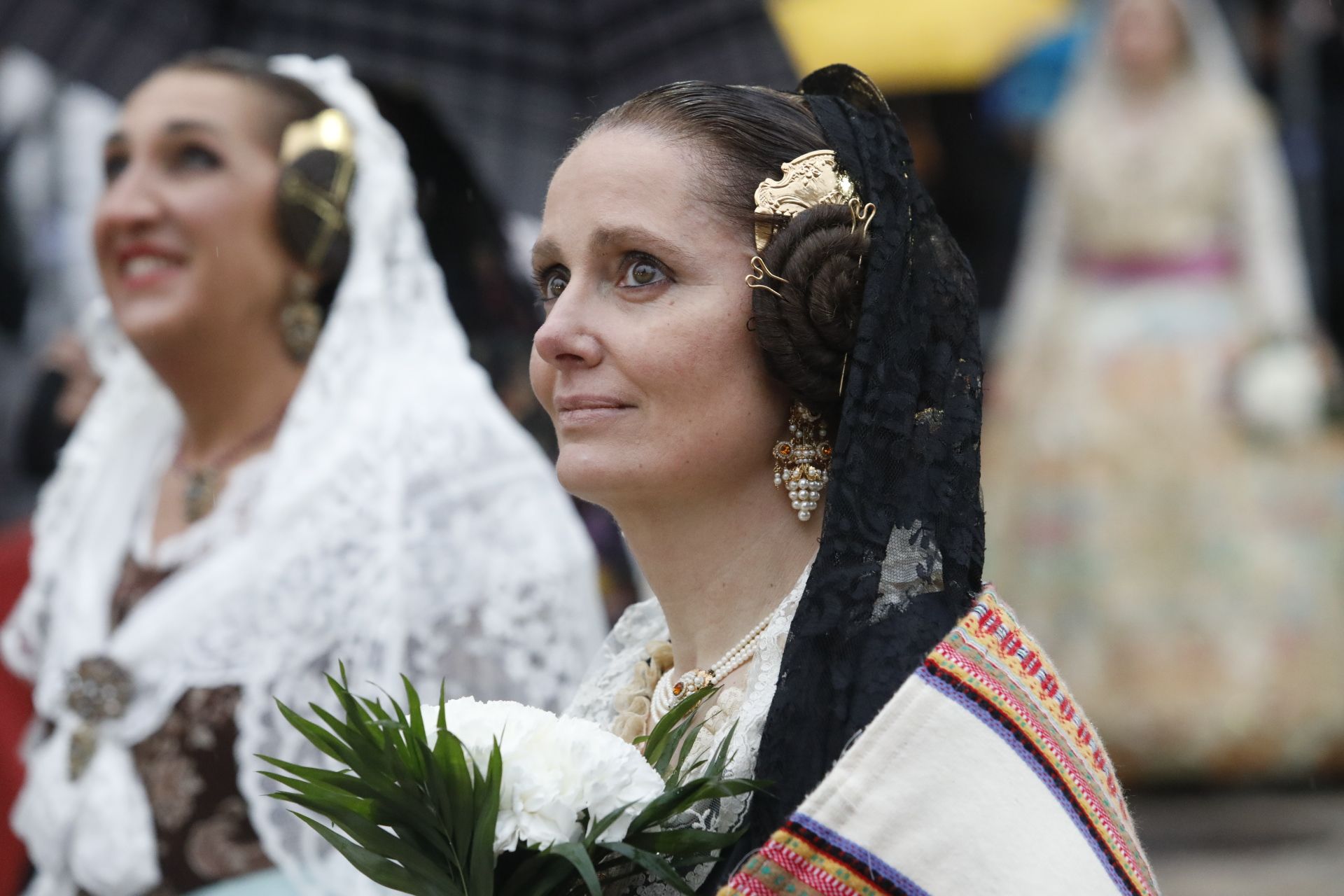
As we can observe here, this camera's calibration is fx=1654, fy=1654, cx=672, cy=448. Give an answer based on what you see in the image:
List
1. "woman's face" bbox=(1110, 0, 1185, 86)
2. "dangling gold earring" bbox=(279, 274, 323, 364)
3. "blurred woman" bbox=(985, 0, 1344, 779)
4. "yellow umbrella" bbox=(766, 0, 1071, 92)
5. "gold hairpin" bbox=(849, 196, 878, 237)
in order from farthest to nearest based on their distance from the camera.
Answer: "yellow umbrella" bbox=(766, 0, 1071, 92) → "woman's face" bbox=(1110, 0, 1185, 86) → "blurred woman" bbox=(985, 0, 1344, 779) → "dangling gold earring" bbox=(279, 274, 323, 364) → "gold hairpin" bbox=(849, 196, 878, 237)

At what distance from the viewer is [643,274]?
200 centimetres

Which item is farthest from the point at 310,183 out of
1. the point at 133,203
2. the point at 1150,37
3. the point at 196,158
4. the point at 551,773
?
the point at 1150,37

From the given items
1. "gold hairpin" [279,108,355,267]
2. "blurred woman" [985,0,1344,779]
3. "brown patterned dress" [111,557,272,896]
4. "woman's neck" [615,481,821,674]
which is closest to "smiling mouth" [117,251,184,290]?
"gold hairpin" [279,108,355,267]

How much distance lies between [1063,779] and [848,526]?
13.9 inches

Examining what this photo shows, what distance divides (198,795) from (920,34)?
5.69m

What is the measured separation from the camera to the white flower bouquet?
1729 millimetres

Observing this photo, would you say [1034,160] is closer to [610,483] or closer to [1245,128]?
[1245,128]

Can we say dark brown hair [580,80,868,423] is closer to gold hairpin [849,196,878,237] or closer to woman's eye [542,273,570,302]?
gold hairpin [849,196,878,237]

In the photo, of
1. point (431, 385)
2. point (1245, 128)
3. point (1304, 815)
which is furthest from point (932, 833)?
point (1245, 128)

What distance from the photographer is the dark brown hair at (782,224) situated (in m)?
1.93

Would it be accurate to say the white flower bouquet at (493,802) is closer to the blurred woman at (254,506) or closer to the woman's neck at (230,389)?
the blurred woman at (254,506)

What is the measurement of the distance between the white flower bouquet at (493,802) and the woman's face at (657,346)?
347mm

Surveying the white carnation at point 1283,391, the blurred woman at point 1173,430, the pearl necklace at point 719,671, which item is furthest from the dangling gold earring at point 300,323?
the white carnation at point 1283,391

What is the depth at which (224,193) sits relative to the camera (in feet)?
11.9
